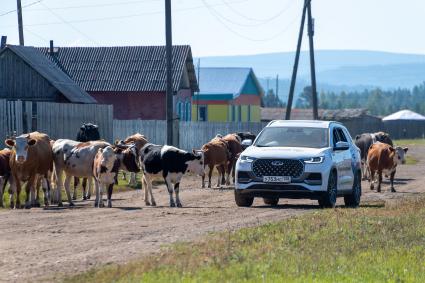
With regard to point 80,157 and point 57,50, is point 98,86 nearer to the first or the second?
point 57,50

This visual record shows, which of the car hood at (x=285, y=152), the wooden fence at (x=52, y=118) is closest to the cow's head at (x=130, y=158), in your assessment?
the car hood at (x=285, y=152)

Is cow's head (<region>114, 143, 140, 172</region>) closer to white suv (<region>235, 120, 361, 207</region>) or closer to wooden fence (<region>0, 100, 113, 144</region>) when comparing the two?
white suv (<region>235, 120, 361, 207</region>)

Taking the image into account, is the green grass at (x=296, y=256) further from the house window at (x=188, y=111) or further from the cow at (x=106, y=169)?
the house window at (x=188, y=111)

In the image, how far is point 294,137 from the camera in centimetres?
2600

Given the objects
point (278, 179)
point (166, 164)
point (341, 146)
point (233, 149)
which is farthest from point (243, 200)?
point (233, 149)

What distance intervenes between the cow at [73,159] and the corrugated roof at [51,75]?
82.4ft

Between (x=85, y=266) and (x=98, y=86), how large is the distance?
51.3 metres

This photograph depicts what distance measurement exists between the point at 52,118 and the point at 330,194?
20526 millimetres

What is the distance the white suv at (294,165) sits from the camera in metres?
24.6

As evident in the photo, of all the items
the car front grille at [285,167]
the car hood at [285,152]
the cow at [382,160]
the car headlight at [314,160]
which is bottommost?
the cow at [382,160]

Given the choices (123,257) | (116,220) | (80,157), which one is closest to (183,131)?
(80,157)

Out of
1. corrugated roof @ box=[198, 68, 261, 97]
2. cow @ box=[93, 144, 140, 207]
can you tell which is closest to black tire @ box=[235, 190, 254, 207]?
cow @ box=[93, 144, 140, 207]

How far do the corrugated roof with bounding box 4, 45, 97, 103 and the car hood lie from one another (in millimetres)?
28345

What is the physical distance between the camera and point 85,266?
14.8 metres
